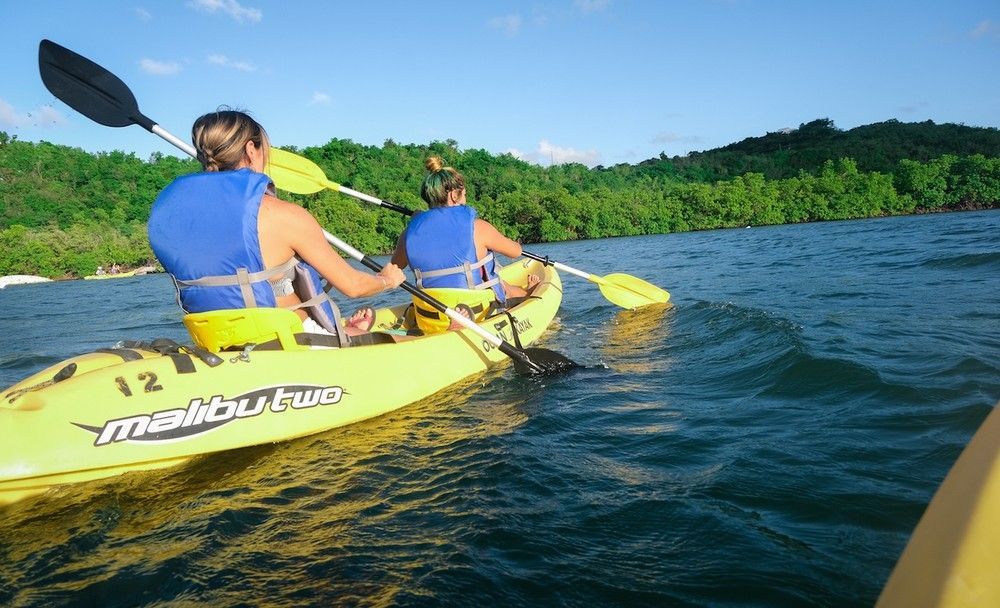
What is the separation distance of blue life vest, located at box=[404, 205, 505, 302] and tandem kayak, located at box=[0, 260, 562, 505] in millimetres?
1243

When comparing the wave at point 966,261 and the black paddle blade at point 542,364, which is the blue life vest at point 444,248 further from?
the wave at point 966,261

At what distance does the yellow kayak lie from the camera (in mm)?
1027

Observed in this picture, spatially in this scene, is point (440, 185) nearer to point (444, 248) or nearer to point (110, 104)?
point (444, 248)

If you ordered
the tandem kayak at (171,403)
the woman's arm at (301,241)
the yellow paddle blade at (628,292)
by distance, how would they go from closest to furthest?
the tandem kayak at (171,403)
the woman's arm at (301,241)
the yellow paddle blade at (628,292)

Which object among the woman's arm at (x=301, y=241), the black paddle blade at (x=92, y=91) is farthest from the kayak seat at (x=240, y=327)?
the black paddle blade at (x=92, y=91)

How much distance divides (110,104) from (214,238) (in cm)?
287

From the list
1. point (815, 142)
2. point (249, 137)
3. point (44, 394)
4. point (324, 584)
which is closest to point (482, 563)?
point (324, 584)

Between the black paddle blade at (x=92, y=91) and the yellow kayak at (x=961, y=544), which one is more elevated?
the black paddle blade at (x=92, y=91)

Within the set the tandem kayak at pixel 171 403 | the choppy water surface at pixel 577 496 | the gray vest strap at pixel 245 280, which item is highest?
the gray vest strap at pixel 245 280

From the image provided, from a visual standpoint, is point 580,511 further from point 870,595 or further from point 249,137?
point 249,137

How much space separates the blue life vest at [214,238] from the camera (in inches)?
123

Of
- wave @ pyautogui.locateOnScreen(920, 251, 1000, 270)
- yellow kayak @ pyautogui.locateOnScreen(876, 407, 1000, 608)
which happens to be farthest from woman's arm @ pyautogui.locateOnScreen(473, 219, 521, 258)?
wave @ pyautogui.locateOnScreen(920, 251, 1000, 270)

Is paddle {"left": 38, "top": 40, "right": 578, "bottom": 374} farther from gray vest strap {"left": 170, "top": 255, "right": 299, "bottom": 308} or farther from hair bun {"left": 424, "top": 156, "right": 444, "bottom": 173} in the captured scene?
gray vest strap {"left": 170, "top": 255, "right": 299, "bottom": 308}

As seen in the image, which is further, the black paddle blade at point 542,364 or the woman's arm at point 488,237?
the woman's arm at point 488,237
